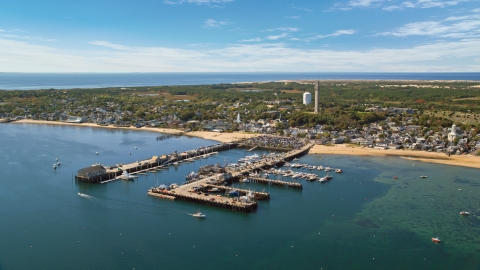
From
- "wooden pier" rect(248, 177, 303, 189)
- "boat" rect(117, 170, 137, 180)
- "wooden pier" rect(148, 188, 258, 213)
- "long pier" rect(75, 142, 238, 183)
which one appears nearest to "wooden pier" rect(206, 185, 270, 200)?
"wooden pier" rect(148, 188, 258, 213)

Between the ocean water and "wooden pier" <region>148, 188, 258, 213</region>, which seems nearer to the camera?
the ocean water

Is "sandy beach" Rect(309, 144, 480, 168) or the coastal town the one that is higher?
the coastal town

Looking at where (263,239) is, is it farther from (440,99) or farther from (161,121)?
(440,99)

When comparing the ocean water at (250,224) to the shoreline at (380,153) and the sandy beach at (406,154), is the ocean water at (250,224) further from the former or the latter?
the shoreline at (380,153)

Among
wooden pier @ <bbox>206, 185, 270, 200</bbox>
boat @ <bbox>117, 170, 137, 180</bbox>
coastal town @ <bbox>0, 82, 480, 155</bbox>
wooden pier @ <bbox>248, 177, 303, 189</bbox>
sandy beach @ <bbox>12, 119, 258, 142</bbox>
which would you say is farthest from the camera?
sandy beach @ <bbox>12, 119, 258, 142</bbox>

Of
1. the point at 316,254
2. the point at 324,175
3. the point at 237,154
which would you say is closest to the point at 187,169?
the point at 237,154

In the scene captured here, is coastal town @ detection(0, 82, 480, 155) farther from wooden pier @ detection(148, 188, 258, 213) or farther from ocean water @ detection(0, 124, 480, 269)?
wooden pier @ detection(148, 188, 258, 213)
